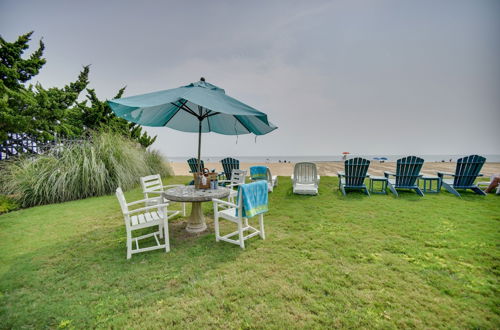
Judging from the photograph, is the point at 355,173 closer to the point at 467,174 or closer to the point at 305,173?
the point at 305,173

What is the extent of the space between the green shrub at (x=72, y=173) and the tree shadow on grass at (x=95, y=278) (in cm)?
353

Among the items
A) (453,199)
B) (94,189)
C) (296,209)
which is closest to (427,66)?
(453,199)

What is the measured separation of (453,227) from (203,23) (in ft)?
36.5

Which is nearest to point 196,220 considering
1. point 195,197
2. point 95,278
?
point 195,197

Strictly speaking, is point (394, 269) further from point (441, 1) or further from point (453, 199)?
point (441, 1)

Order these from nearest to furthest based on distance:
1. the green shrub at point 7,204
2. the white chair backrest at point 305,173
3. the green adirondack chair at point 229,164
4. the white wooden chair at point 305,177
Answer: the green shrub at point 7,204
the white wooden chair at point 305,177
the white chair backrest at point 305,173
the green adirondack chair at point 229,164

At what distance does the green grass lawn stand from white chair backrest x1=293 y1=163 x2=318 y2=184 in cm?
274

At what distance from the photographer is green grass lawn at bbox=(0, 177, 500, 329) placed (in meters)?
1.76

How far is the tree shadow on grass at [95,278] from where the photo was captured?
6.04ft

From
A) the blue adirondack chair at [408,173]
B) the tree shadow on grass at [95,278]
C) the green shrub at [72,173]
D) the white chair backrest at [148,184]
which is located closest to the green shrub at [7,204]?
the green shrub at [72,173]

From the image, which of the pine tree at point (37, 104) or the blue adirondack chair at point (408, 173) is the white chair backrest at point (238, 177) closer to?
the blue adirondack chair at point (408, 173)

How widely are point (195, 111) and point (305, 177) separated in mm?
4424

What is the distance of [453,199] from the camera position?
19.1 ft

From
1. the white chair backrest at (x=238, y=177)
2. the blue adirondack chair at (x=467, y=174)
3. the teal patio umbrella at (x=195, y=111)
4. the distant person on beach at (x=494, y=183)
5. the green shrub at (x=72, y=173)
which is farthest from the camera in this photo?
the distant person on beach at (x=494, y=183)
